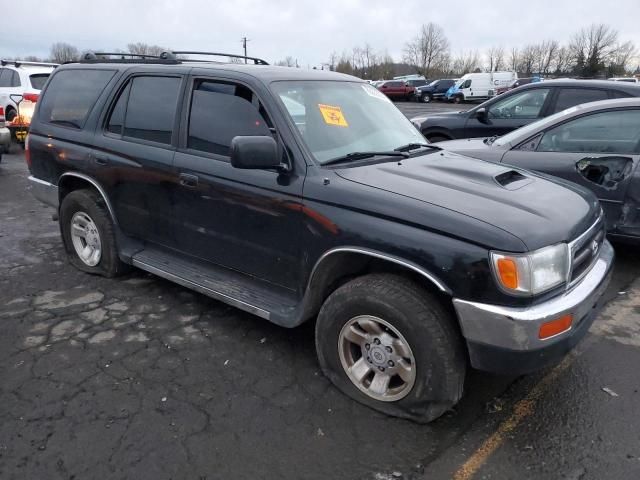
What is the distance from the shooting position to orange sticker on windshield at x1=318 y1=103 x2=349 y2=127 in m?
3.45

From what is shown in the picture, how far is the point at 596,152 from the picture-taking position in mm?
4977

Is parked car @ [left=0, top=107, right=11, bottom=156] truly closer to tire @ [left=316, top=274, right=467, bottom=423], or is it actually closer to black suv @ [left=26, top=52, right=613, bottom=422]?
black suv @ [left=26, top=52, right=613, bottom=422]

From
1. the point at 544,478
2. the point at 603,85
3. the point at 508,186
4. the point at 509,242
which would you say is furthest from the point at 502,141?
the point at 544,478

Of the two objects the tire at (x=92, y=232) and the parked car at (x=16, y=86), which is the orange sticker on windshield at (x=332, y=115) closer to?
the tire at (x=92, y=232)

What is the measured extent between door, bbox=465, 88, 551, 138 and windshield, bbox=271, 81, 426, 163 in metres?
4.07

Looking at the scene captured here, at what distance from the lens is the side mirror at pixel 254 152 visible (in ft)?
9.52

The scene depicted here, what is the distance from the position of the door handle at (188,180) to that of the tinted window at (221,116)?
0.21 metres

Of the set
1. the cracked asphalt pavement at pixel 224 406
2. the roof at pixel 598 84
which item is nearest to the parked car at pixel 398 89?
the roof at pixel 598 84

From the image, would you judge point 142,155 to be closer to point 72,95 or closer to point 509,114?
point 72,95

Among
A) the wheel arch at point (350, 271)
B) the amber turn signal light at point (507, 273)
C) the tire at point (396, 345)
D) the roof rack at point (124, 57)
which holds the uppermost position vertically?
the roof rack at point (124, 57)

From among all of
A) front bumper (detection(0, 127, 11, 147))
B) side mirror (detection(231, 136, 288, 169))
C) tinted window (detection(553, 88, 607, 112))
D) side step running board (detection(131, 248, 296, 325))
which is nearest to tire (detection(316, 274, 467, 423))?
side step running board (detection(131, 248, 296, 325))

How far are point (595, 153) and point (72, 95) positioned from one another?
486cm

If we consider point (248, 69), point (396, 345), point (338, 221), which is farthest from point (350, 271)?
point (248, 69)

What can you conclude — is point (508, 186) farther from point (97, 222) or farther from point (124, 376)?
point (97, 222)
